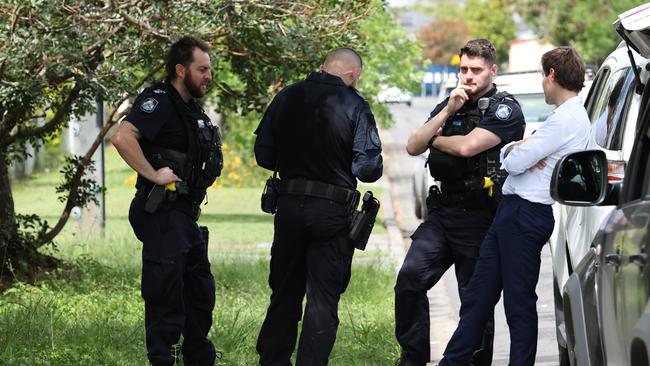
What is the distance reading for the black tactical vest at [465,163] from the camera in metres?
7.07

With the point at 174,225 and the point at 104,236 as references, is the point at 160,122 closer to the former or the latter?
the point at 174,225

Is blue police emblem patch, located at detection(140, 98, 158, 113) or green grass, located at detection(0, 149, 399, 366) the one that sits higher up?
blue police emblem patch, located at detection(140, 98, 158, 113)

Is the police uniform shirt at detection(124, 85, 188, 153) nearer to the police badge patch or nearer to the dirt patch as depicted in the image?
the police badge patch

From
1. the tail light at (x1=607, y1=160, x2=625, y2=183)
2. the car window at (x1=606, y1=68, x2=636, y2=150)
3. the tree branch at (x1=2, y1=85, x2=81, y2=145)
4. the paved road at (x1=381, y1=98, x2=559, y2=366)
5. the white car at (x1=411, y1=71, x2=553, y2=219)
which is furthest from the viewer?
the white car at (x1=411, y1=71, x2=553, y2=219)

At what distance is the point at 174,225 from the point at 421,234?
1316 millimetres

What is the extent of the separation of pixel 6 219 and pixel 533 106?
7.08 m

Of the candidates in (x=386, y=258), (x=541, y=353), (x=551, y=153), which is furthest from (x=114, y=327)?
(x=386, y=258)

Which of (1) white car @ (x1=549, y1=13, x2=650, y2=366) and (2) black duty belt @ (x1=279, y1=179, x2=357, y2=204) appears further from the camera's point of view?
(2) black duty belt @ (x1=279, y1=179, x2=357, y2=204)

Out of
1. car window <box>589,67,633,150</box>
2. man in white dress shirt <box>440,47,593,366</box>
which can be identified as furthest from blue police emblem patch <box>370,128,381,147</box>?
car window <box>589,67,633,150</box>

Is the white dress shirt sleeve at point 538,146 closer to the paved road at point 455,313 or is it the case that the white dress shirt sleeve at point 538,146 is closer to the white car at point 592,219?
the white car at point 592,219

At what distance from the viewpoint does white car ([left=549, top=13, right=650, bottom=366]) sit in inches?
191

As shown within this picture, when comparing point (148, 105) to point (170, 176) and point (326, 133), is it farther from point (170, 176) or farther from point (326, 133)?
point (326, 133)

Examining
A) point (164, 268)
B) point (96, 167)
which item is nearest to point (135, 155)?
point (164, 268)

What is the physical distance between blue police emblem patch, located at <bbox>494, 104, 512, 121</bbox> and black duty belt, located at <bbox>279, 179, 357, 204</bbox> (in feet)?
2.86
